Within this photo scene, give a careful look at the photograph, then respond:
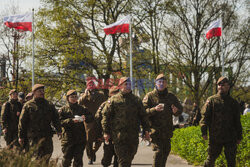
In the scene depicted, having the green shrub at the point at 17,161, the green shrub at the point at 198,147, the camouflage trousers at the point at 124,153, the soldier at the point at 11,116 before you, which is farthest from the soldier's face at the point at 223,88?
the soldier at the point at 11,116

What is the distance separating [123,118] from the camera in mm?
6871

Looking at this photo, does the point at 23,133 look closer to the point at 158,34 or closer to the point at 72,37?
the point at 72,37

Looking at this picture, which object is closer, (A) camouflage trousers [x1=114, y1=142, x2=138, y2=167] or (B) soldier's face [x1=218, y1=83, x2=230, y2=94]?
(A) camouflage trousers [x1=114, y1=142, x2=138, y2=167]

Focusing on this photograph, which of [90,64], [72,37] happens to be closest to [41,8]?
[72,37]

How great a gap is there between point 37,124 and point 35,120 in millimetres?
83

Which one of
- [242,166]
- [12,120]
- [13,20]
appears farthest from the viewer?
[13,20]

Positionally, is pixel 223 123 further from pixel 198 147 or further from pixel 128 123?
pixel 198 147

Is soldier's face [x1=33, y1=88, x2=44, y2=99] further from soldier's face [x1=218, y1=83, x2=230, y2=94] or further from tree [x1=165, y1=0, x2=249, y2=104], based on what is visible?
tree [x1=165, y1=0, x2=249, y2=104]

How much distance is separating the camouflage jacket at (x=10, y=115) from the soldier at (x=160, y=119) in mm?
4494

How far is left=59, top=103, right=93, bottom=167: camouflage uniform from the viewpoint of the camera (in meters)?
7.82

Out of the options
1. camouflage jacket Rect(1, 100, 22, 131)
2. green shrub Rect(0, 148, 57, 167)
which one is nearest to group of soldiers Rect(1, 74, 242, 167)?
green shrub Rect(0, 148, 57, 167)

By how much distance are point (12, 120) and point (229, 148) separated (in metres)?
5.95

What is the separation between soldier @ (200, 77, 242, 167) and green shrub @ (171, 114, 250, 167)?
1.03 metres

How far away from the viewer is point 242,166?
8242 mm
